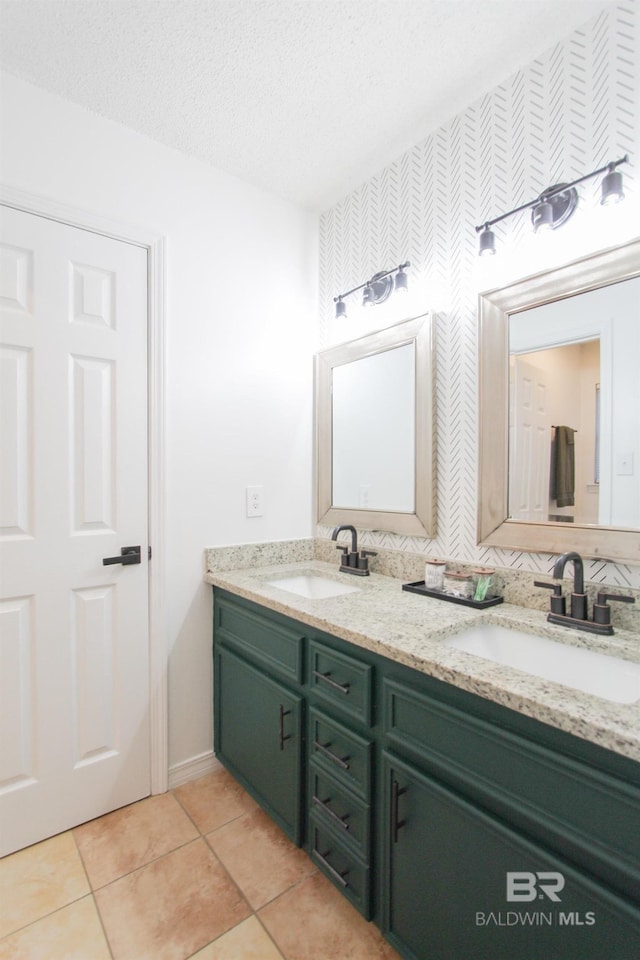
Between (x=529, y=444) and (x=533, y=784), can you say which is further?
(x=529, y=444)

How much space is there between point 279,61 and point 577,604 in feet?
6.19

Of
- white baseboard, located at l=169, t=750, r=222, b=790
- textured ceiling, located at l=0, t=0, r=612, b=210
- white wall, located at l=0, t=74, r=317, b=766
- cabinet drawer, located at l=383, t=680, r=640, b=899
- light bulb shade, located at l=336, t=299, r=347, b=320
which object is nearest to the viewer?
cabinet drawer, located at l=383, t=680, r=640, b=899

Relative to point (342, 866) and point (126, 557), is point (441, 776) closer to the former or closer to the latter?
point (342, 866)

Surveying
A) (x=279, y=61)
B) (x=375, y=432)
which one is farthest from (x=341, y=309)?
(x=279, y=61)

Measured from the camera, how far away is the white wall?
1.68 meters

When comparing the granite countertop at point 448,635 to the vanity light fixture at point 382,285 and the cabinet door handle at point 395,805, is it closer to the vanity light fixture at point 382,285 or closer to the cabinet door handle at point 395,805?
the cabinet door handle at point 395,805

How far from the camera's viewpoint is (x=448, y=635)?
132 centimetres

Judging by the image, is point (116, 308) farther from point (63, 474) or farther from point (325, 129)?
point (325, 129)

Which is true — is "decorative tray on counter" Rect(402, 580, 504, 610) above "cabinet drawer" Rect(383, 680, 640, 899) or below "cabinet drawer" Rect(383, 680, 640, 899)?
above

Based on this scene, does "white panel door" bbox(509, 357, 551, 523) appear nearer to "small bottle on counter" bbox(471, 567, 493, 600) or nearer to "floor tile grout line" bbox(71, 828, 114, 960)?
"small bottle on counter" bbox(471, 567, 493, 600)

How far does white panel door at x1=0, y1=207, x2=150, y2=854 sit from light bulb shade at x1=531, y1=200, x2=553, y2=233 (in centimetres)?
139

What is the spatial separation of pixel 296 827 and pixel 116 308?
1.90m

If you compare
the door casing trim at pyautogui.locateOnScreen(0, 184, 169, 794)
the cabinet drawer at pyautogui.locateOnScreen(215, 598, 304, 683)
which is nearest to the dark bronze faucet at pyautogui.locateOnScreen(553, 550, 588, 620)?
the cabinet drawer at pyautogui.locateOnScreen(215, 598, 304, 683)

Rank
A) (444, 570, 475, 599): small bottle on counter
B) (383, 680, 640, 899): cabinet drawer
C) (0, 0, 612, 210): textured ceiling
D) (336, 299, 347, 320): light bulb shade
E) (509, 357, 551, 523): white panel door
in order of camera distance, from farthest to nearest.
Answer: (336, 299, 347, 320): light bulb shade, (444, 570, 475, 599): small bottle on counter, (509, 357, 551, 523): white panel door, (0, 0, 612, 210): textured ceiling, (383, 680, 640, 899): cabinet drawer
